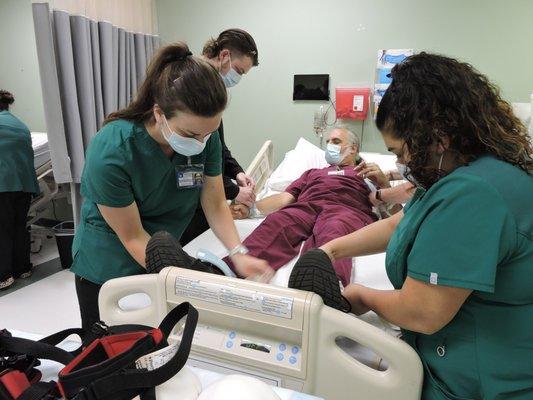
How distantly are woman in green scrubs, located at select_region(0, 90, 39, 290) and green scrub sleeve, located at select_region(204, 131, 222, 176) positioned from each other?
7.13 feet

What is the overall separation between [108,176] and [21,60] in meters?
3.92

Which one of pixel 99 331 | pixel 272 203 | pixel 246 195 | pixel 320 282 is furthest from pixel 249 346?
pixel 272 203

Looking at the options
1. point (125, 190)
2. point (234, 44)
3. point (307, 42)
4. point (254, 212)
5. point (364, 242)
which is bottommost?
point (254, 212)

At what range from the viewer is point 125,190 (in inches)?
50.4

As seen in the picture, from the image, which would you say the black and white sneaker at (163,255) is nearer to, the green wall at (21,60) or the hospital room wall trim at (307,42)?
the hospital room wall trim at (307,42)

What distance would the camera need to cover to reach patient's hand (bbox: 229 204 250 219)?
2438mm

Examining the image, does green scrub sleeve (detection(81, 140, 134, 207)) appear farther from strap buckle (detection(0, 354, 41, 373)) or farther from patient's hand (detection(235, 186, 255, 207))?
patient's hand (detection(235, 186, 255, 207))

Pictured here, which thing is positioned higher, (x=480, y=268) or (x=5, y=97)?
(x=5, y=97)

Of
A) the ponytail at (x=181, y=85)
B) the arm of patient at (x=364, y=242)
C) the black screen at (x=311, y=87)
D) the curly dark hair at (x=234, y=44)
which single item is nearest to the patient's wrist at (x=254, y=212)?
the curly dark hair at (x=234, y=44)

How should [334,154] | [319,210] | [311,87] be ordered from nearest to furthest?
[319,210], [334,154], [311,87]

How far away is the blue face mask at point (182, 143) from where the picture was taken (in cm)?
129

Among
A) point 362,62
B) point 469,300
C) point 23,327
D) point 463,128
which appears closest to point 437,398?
point 469,300

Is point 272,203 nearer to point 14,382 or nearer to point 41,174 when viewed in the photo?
point 14,382

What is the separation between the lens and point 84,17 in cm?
281
